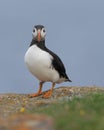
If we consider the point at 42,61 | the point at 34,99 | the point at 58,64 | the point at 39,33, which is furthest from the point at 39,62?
the point at 34,99

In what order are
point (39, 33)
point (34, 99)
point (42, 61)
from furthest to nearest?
point (39, 33) → point (34, 99) → point (42, 61)

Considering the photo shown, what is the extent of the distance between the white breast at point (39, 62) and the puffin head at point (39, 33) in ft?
1.30

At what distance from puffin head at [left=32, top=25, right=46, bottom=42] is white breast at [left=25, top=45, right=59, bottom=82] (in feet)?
1.30

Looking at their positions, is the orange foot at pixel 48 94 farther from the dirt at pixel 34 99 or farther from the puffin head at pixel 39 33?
the puffin head at pixel 39 33

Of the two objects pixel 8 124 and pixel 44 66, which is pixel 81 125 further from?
pixel 44 66

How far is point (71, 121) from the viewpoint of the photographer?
297 inches

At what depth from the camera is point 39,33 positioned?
55.7 feet

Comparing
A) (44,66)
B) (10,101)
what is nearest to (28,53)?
(44,66)

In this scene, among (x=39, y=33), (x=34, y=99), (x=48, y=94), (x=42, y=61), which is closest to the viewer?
(x=42, y=61)

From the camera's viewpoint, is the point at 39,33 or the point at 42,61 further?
the point at 39,33

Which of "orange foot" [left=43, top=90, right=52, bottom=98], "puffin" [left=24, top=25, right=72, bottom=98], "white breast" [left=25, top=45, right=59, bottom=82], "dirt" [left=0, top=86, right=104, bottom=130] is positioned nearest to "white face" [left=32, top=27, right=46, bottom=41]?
"puffin" [left=24, top=25, right=72, bottom=98]

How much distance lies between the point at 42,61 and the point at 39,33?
1254 mm

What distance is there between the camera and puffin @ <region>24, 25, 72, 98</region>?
16375 mm

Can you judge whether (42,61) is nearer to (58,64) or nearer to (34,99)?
(58,64)
